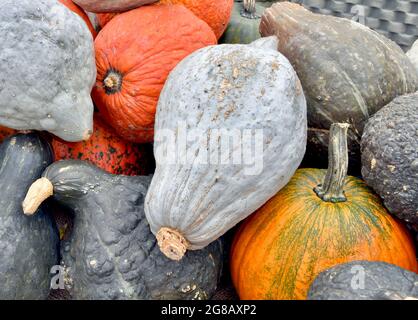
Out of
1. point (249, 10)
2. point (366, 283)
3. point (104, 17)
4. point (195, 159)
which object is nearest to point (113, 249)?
point (195, 159)

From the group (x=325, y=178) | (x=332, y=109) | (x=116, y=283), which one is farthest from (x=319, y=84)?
(x=116, y=283)

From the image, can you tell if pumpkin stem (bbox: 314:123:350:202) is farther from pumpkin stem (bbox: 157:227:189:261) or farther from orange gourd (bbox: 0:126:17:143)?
orange gourd (bbox: 0:126:17:143)

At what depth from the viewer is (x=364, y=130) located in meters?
1.29

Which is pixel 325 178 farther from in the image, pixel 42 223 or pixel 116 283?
pixel 42 223

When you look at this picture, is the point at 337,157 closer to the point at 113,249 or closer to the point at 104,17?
the point at 113,249

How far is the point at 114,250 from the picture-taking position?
1.16 metres

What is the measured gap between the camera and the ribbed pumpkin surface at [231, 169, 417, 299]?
116 cm

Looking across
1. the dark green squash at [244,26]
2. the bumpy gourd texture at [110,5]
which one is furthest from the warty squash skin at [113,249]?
the dark green squash at [244,26]

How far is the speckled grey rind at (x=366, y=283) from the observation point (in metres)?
0.96

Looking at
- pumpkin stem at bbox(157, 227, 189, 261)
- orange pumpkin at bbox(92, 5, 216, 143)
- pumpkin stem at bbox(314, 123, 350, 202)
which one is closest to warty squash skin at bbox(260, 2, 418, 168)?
pumpkin stem at bbox(314, 123, 350, 202)

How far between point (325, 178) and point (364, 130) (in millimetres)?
171

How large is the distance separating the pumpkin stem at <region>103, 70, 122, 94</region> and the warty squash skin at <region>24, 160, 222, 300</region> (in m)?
0.20

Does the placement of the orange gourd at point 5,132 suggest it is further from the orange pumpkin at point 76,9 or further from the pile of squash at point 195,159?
the orange pumpkin at point 76,9

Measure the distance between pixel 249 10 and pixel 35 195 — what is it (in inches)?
47.3
